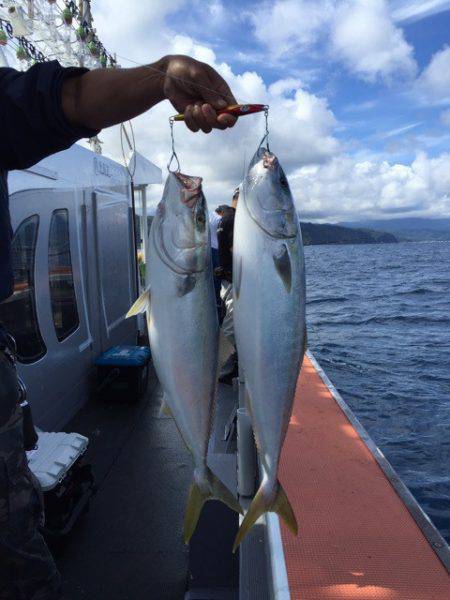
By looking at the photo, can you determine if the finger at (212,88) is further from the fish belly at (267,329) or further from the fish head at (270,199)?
the fish belly at (267,329)

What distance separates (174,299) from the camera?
1777mm

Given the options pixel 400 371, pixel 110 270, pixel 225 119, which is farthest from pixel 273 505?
pixel 400 371

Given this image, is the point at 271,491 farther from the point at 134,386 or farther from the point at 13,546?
the point at 134,386

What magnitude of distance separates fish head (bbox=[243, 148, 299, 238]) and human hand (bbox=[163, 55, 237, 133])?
0.66ft

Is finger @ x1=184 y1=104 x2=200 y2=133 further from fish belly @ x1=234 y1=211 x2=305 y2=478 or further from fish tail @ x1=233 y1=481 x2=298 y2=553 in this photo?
fish tail @ x1=233 y1=481 x2=298 y2=553

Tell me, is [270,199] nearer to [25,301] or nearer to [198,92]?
[198,92]

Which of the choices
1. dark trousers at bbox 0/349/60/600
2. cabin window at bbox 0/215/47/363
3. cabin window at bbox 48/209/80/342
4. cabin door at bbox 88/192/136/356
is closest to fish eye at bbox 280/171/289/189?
dark trousers at bbox 0/349/60/600

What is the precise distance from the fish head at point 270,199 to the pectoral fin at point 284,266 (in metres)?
0.07

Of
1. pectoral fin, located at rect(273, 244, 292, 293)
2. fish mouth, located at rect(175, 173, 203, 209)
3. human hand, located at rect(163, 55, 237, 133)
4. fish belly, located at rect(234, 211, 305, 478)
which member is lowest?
fish belly, located at rect(234, 211, 305, 478)

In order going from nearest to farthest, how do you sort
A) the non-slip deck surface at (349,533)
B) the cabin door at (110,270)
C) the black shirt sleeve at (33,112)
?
the black shirt sleeve at (33,112), the non-slip deck surface at (349,533), the cabin door at (110,270)

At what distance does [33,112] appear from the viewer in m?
1.79

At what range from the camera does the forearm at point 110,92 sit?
71.4 inches

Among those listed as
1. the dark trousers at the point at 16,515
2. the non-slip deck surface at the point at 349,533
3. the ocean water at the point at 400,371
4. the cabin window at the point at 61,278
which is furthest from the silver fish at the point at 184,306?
the ocean water at the point at 400,371

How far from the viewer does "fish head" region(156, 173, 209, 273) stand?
1758 millimetres
